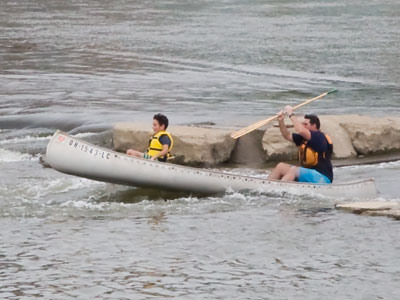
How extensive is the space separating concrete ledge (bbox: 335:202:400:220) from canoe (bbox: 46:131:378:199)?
671 millimetres

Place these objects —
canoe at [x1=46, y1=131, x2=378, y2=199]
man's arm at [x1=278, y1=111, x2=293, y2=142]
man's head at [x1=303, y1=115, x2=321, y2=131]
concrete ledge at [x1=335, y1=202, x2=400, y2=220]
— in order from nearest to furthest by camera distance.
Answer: concrete ledge at [x1=335, y1=202, x2=400, y2=220]
canoe at [x1=46, y1=131, x2=378, y2=199]
man's arm at [x1=278, y1=111, x2=293, y2=142]
man's head at [x1=303, y1=115, x2=321, y2=131]

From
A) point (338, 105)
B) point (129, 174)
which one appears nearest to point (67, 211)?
point (129, 174)

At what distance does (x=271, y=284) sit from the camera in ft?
43.5

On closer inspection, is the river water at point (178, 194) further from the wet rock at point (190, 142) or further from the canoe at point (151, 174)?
the wet rock at point (190, 142)

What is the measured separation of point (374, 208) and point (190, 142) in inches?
200

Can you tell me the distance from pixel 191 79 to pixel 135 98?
4.50 meters

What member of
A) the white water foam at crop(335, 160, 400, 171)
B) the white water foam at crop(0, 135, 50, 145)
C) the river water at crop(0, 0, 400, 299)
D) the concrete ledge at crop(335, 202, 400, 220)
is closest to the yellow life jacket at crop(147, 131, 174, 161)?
the river water at crop(0, 0, 400, 299)

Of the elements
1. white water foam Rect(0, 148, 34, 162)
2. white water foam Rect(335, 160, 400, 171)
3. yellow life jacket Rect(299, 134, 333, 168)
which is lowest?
white water foam Rect(335, 160, 400, 171)

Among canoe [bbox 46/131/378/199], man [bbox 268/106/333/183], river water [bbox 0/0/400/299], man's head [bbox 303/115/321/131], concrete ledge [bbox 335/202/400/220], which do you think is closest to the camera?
river water [bbox 0/0/400/299]

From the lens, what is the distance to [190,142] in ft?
69.3

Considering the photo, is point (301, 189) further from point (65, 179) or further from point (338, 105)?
point (338, 105)

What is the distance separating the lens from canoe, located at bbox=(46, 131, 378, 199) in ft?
58.2

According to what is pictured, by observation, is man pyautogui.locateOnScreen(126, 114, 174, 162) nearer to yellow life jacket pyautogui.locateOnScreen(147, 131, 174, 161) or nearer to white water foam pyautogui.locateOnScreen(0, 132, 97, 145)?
yellow life jacket pyautogui.locateOnScreen(147, 131, 174, 161)

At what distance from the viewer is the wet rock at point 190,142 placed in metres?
21.1
